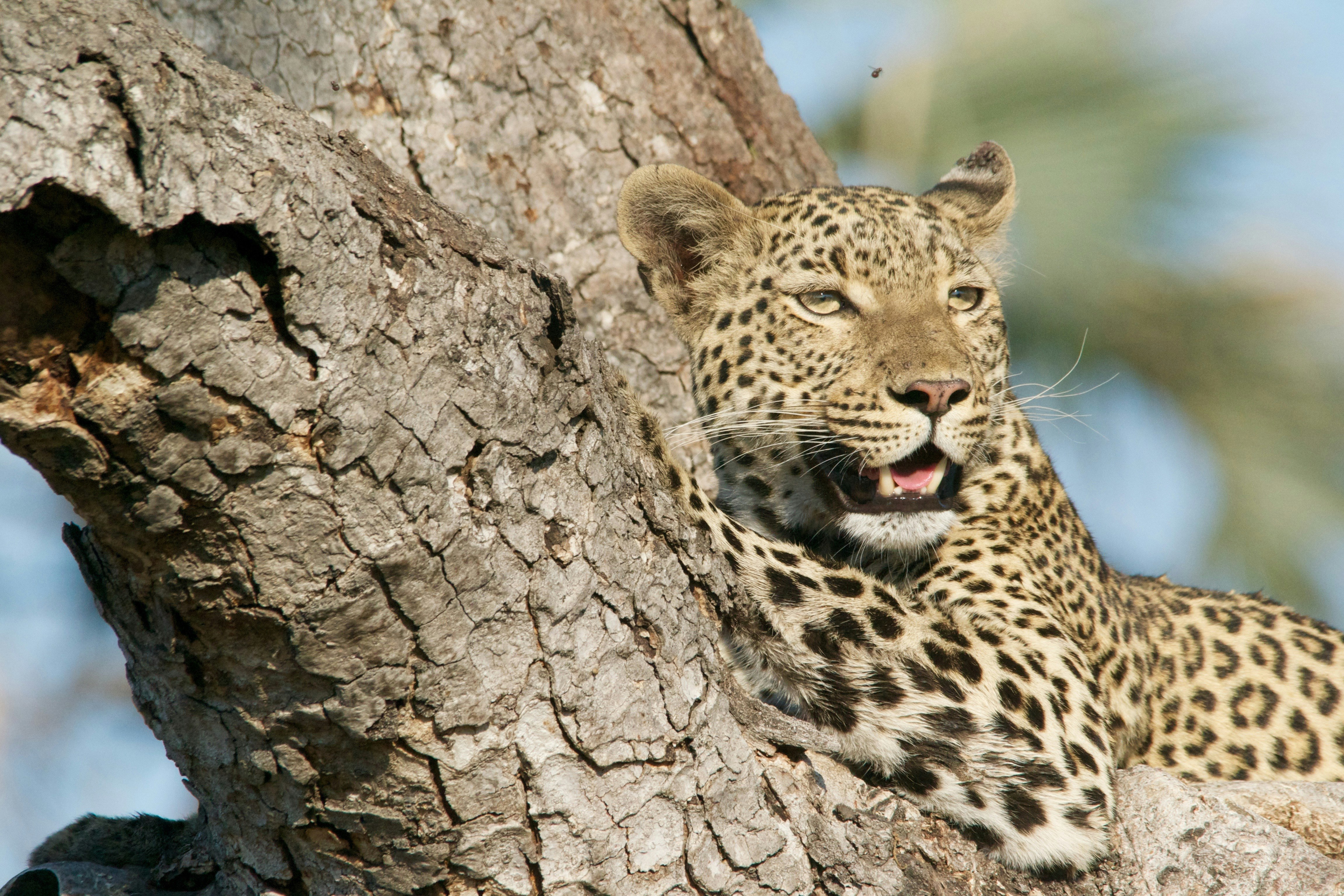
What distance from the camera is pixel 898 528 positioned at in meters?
4.29

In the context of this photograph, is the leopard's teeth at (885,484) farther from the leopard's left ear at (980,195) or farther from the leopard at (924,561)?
the leopard's left ear at (980,195)

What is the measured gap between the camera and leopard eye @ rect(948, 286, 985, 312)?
4.89m

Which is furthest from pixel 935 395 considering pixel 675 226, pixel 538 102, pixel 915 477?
pixel 538 102

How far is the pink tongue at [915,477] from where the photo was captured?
173 inches

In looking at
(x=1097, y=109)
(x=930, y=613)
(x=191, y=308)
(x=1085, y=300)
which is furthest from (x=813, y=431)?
(x=1097, y=109)

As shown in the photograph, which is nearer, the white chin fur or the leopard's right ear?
the white chin fur

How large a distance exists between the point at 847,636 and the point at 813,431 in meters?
1.05

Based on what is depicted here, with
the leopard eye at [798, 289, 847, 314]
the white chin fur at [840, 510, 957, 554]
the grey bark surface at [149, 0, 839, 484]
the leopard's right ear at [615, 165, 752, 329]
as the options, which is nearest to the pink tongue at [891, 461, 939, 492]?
the white chin fur at [840, 510, 957, 554]

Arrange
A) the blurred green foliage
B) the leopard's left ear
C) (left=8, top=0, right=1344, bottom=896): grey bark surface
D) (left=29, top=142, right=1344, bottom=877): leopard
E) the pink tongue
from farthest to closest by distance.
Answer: the blurred green foliage, the leopard's left ear, the pink tongue, (left=29, top=142, right=1344, bottom=877): leopard, (left=8, top=0, right=1344, bottom=896): grey bark surface

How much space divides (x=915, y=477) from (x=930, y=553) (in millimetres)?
307

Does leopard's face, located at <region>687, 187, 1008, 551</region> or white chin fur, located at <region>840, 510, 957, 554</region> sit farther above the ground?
leopard's face, located at <region>687, 187, 1008, 551</region>

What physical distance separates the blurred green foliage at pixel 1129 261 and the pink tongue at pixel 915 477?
4716 millimetres

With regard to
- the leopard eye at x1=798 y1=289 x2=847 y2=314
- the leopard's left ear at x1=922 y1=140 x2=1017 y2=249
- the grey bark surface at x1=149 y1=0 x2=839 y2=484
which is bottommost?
the leopard eye at x1=798 y1=289 x2=847 y2=314

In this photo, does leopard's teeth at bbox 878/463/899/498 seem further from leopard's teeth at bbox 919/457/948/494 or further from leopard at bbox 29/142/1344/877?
leopard's teeth at bbox 919/457/948/494
